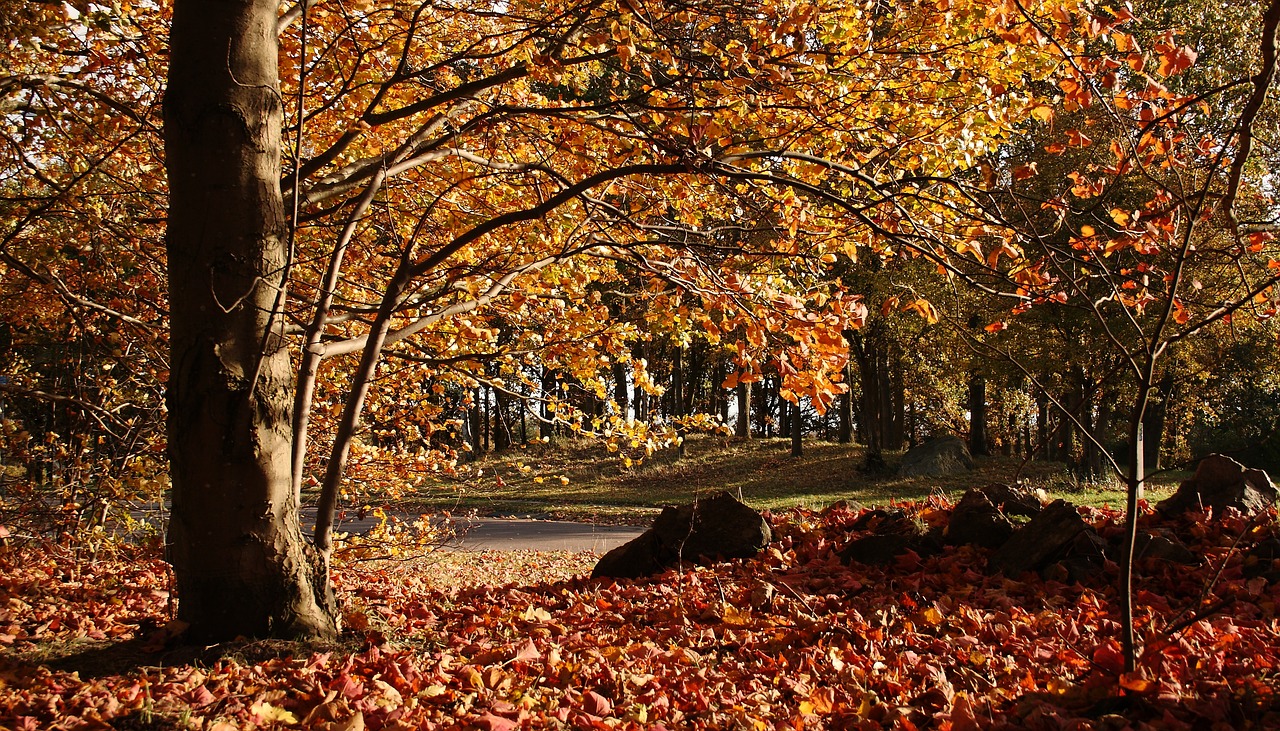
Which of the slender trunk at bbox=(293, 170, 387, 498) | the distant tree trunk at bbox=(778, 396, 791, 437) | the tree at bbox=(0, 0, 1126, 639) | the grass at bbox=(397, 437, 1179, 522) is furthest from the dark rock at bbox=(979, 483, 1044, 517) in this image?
the distant tree trunk at bbox=(778, 396, 791, 437)

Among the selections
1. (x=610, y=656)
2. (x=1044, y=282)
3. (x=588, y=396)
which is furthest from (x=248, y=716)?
(x=588, y=396)

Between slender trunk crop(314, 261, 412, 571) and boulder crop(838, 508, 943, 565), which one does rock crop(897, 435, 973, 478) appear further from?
slender trunk crop(314, 261, 412, 571)

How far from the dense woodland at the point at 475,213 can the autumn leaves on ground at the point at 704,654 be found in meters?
0.34

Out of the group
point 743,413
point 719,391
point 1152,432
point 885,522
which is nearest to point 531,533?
point 885,522

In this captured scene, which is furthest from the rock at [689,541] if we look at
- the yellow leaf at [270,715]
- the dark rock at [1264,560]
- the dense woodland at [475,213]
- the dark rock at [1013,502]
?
the yellow leaf at [270,715]

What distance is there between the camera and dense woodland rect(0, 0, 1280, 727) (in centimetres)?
363

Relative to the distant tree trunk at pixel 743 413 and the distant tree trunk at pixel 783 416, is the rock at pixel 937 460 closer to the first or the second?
the distant tree trunk at pixel 743 413

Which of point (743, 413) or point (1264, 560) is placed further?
point (743, 413)

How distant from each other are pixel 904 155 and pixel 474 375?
3.85 m

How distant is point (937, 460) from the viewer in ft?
65.5

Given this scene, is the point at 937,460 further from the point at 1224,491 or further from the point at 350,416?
the point at 350,416

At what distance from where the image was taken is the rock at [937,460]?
771 inches

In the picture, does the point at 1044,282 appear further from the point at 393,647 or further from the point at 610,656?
the point at 393,647

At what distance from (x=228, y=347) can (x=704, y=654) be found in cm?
285
